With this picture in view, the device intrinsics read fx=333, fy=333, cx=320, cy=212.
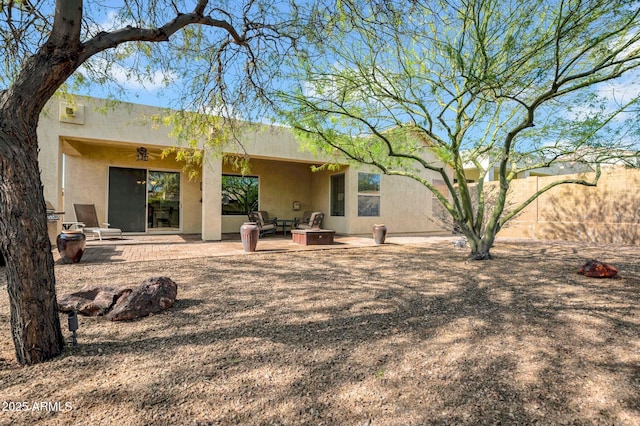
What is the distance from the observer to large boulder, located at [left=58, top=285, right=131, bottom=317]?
325cm

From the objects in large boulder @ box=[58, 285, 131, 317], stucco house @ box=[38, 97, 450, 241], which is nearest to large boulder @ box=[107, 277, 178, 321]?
large boulder @ box=[58, 285, 131, 317]

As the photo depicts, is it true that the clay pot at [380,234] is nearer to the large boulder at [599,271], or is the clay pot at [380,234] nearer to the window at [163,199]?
the large boulder at [599,271]

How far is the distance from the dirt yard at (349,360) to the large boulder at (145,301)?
113 mm

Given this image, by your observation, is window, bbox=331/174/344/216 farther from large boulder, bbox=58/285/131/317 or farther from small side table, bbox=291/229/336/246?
large boulder, bbox=58/285/131/317

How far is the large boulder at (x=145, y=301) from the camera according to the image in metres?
3.17

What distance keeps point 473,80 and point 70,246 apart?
23.0 feet

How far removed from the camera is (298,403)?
183cm

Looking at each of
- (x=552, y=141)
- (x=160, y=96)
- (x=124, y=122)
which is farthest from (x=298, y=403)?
(x=124, y=122)

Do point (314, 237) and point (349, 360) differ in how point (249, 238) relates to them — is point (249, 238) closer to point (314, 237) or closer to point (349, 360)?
point (314, 237)

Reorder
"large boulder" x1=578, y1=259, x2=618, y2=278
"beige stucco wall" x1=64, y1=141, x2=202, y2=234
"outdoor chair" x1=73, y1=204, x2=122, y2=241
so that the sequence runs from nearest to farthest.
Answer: "large boulder" x1=578, y1=259, x2=618, y2=278 → "outdoor chair" x1=73, y1=204, x2=122, y2=241 → "beige stucco wall" x1=64, y1=141, x2=202, y2=234

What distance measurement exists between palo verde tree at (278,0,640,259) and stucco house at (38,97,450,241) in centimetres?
213

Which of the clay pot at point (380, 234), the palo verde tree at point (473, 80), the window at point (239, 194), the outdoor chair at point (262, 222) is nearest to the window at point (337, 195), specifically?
the outdoor chair at point (262, 222)

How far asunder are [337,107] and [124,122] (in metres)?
5.79

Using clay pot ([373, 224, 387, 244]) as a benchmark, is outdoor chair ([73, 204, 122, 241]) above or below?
above
